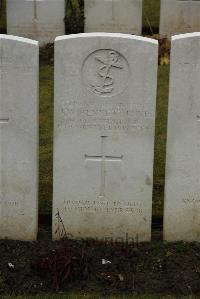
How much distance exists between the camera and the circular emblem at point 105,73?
580 cm

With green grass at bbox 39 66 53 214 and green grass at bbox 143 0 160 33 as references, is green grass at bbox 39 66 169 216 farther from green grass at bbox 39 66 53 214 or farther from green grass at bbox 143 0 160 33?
green grass at bbox 143 0 160 33

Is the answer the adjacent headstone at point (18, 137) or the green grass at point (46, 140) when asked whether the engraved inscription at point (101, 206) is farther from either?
the green grass at point (46, 140)

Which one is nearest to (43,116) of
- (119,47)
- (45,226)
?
(45,226)

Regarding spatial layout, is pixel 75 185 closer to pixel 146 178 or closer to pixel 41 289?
pixel 146 178

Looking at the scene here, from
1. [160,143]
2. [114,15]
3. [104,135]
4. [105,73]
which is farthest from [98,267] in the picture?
[114,15]

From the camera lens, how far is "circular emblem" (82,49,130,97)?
580cm

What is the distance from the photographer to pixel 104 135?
19.6ft

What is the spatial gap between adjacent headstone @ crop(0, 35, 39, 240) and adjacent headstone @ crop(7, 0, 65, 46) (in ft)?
23.2

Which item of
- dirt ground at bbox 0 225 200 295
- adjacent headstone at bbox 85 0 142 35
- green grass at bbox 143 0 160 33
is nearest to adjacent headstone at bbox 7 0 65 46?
adjacent headstone at bbox 85 0 142 35

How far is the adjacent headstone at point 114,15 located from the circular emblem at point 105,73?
7.36 metres

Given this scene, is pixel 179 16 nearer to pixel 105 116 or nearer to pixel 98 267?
pixel 105 116

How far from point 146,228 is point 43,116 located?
11.8ft

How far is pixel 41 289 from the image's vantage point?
545cm

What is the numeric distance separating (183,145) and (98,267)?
124 centimetres
